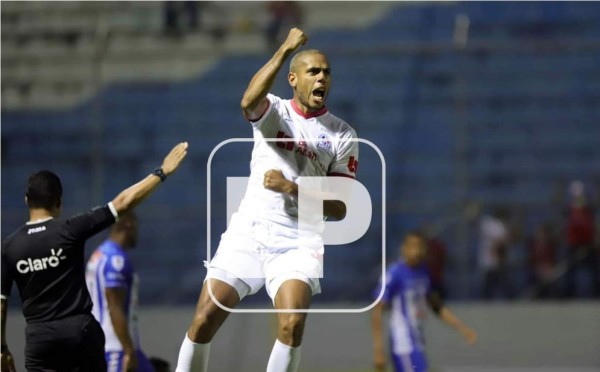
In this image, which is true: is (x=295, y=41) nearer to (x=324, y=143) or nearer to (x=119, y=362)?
(x=324, y=143)

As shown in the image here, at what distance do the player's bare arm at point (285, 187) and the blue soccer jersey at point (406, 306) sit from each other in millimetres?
3904

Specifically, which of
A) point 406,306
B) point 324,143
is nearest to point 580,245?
point 406,306

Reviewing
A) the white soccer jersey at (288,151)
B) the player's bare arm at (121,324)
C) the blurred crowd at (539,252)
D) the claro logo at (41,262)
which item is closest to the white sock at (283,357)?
the white soccer jersey at (288,151)

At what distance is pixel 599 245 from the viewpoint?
15242mm

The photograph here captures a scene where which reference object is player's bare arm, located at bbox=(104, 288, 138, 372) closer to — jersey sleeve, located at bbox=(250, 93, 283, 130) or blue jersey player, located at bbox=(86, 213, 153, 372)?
blue jersey player, located at bbox=(86, 213, 153, 372)

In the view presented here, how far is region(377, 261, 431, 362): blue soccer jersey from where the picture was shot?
1041cm

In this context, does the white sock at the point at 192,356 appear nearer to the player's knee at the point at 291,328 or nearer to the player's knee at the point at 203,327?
the player's knee at the point at 203,327

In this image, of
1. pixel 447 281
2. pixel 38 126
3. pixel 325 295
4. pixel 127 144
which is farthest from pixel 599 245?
pixel 38 126

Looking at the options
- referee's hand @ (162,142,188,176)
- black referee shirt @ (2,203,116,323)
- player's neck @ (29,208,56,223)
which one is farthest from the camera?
player's neck @ (29,208,56,223)

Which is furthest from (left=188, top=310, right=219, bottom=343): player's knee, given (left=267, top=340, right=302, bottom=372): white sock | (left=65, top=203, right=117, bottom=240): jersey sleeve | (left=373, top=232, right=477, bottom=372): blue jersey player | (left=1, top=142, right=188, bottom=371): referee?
(left=373, top=232, right=477, bottom=372): blue jersey player

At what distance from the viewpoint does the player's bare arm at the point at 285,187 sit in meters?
6.38

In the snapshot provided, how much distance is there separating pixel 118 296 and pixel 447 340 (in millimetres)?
6874

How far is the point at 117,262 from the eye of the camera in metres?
8.27

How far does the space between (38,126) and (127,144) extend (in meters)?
1.35
